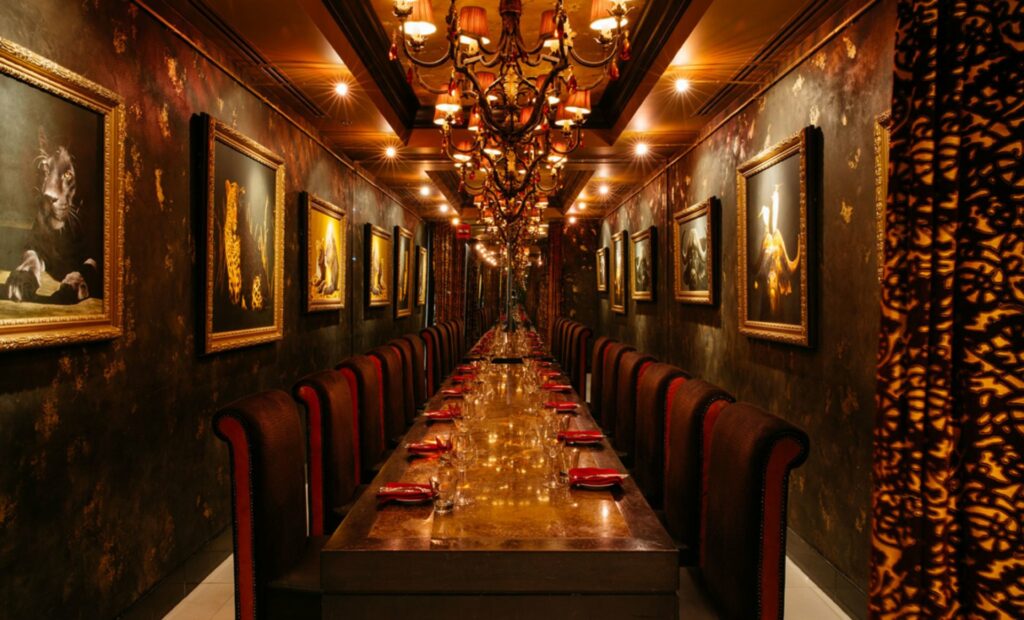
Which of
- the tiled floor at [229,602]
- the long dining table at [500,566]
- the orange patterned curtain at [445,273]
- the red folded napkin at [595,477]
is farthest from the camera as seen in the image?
the orange patterned curtain at [445,273]

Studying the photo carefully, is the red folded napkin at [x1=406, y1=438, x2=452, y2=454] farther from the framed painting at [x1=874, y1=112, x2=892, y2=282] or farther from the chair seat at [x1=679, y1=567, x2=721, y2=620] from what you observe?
the framed painting at [x1=874, y1=112, x2=892, y2=282]

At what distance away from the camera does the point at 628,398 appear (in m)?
3.45

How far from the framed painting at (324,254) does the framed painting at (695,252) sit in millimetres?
3106

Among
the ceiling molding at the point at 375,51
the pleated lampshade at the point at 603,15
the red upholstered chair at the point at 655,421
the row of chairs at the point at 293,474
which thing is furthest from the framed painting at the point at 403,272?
the pleated lampshade at the point at 603,15

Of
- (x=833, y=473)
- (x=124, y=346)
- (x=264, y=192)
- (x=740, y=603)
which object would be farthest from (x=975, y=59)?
(x=264, y=192)

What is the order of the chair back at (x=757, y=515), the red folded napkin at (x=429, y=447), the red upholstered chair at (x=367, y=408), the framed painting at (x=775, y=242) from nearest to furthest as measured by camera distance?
the chair back at (x=757, y=515) → the red folded napkin at (x=429, y=447) → the red upholstered chair at (x=367, y=408) → the framed painting at (x=775, y=242)

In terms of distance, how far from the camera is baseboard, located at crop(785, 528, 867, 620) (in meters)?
2.73

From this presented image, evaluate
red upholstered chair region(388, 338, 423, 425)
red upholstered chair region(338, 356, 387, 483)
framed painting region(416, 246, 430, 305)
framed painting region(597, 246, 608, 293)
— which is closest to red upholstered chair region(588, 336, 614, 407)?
red upholstered chair region(388, 338, 423, 425)

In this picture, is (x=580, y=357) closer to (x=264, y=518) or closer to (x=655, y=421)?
(x=655, y=421)

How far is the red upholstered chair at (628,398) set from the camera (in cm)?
332

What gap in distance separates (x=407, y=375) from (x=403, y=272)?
4.90 meters

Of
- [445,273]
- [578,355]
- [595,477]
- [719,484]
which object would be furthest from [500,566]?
[445,273]

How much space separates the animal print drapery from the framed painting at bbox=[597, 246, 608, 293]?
31.5 ft

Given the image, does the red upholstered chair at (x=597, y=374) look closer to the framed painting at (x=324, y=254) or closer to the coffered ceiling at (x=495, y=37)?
the coffered ceiling at (x=495, y=37)
